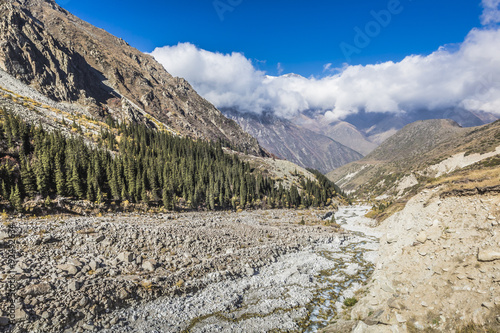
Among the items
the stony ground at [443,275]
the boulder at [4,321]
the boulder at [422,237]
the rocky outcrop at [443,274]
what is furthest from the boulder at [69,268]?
the boulder at [422,237]

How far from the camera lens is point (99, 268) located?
2116 centimetres

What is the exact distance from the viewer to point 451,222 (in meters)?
17.3

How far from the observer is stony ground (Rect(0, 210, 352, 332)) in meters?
16.1

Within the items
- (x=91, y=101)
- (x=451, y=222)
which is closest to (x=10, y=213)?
(x=451, y=222)

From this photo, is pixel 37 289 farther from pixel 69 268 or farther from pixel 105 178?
pixel 105 178

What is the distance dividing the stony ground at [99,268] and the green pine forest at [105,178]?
19.9 meters

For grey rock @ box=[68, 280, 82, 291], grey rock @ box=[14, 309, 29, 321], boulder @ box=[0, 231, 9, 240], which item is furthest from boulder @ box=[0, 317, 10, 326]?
boulder @ box=[0, 231, 9, 240]

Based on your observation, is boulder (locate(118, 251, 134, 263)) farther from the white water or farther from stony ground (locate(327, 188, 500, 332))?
stony ground (locate(327, 188, 500, 332))

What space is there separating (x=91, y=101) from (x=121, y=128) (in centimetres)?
4808

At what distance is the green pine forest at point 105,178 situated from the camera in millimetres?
43188

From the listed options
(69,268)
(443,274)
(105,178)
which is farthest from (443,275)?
(105,178)

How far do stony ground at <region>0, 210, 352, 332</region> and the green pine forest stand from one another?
784 inches

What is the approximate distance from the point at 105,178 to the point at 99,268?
4630 cm

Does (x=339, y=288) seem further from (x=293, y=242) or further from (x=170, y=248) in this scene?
(x=170, y=248)
